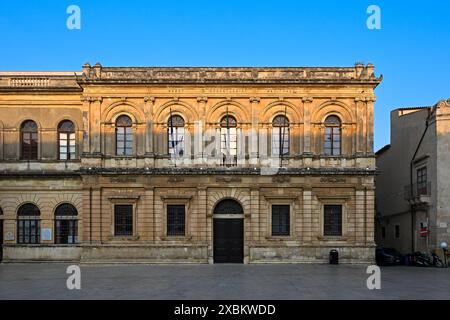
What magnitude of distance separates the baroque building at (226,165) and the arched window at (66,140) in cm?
127

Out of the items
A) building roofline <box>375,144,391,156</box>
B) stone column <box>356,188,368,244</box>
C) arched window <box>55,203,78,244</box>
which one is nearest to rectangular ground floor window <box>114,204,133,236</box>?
arched window <box>55,203,78,244</box>

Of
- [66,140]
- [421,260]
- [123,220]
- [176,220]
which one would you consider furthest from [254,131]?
[421,260]

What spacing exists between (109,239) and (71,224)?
10.5 ft

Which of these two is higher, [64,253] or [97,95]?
[97,95]

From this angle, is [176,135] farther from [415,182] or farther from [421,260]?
[421,260]

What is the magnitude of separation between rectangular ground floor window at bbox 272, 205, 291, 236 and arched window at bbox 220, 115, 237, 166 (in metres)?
3.64

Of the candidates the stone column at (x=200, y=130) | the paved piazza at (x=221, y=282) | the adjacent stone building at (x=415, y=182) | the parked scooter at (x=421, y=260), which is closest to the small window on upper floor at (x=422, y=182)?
the adjacent stone building at (x=415, y=182)

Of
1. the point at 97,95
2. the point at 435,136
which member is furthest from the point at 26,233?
the point at 435,136

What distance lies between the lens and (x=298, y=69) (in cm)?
3362

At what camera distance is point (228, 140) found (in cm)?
3334

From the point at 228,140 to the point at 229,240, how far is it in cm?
573

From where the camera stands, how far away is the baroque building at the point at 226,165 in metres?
32.7

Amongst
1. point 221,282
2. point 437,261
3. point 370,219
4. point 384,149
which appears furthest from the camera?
point 384,149
